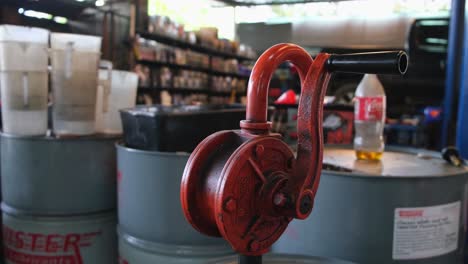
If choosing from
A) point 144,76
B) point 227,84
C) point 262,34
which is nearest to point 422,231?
point 144,76

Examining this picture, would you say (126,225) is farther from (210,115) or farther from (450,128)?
(450,128)

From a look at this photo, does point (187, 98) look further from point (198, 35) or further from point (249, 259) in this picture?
point (249, 259)

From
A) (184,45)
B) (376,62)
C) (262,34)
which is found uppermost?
(262,34)

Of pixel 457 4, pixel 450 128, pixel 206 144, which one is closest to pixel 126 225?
pixel 206 144

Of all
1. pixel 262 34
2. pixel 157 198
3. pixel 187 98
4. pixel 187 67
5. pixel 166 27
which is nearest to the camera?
pixel 157 198

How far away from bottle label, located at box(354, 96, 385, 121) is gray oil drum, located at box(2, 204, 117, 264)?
1.06m

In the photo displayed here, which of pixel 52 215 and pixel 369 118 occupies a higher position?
pixel 369 118

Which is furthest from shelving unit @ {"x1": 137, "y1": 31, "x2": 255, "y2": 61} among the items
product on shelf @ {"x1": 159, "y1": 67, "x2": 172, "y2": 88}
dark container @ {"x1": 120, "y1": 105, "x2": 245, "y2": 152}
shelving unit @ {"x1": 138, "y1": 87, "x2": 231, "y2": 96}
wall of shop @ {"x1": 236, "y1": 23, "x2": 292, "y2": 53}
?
dark container @ {"x1": 120, "y1": 105, "x2": 245, "y2": 152}

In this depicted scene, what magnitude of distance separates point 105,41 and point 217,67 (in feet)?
10.8

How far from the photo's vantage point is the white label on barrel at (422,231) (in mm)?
944

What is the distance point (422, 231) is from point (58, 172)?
1275 mm

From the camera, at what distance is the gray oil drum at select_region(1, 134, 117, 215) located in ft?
5.25

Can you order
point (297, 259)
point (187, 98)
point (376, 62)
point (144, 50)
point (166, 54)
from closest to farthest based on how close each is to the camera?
point (376, 62), point (297, 259), point (144, 50), point (166, 54), point (187, 98)

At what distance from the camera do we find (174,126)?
126cm
